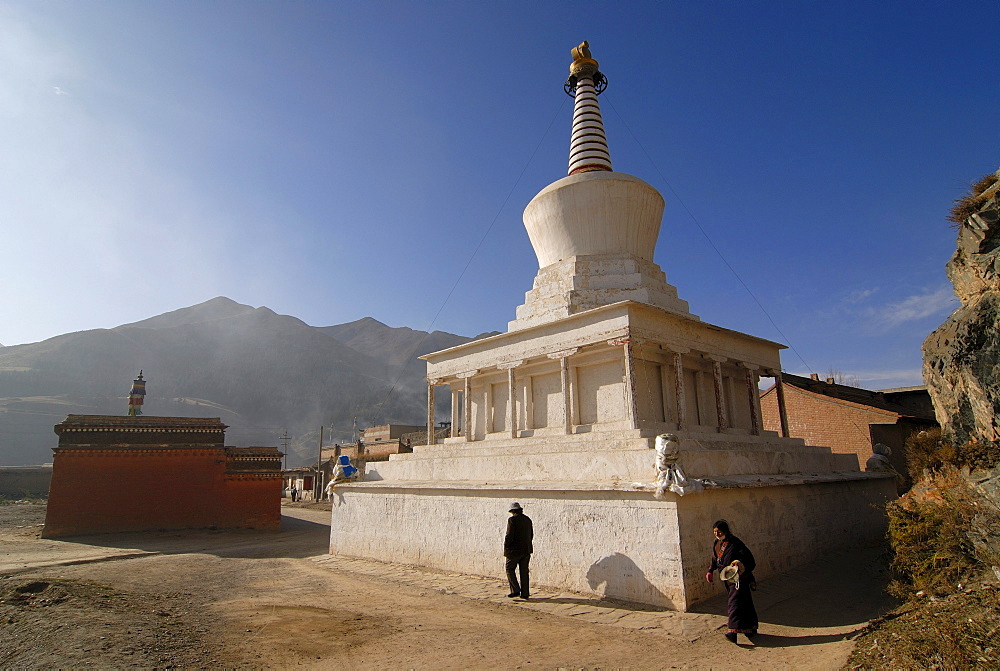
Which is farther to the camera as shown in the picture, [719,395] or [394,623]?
[719,395]

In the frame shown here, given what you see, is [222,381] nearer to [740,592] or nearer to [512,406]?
[512,406]

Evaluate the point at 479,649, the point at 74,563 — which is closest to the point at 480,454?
the point at 479,649

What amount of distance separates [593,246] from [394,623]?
9814 mm

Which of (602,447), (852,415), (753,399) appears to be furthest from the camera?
(852,415)

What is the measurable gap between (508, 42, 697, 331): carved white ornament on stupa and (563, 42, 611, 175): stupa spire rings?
383mm

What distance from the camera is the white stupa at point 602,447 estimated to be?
8.77 metres

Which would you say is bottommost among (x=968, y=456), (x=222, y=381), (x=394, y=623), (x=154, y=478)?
(x=394, y=623)

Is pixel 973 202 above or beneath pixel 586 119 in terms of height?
beneath

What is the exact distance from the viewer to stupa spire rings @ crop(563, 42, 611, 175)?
15906mm

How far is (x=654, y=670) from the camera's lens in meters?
5.82

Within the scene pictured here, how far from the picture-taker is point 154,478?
20781 mm

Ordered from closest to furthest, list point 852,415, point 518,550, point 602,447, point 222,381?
point 518,550
point 602,447
point 852,415
point 222,381

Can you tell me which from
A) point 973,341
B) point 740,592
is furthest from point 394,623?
point 973,341

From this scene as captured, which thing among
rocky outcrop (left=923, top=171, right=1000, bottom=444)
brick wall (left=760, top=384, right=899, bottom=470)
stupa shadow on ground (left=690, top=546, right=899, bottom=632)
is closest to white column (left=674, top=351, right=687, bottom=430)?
stupa shadow on ground (left=690, top=546, right=899, bottom=632)
